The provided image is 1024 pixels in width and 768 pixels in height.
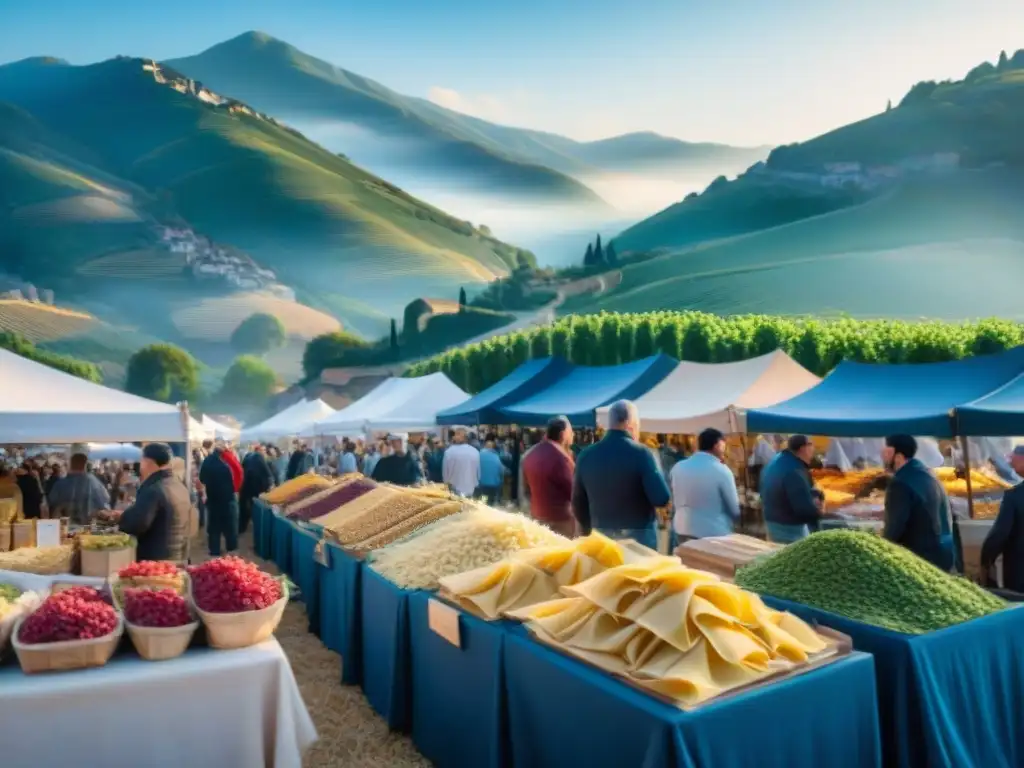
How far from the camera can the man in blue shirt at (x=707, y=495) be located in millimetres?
4898

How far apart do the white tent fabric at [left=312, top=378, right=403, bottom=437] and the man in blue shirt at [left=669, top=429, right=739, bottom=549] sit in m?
8.97

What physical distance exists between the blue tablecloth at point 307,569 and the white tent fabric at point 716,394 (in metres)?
3.44

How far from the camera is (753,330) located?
66.6 feet

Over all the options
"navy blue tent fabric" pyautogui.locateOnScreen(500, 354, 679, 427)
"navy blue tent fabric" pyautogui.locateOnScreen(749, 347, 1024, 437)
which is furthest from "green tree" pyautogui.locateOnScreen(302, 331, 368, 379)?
"navy blue tent fabric" pyautogui.locateOnScreen(749, 347, 1024, 437)

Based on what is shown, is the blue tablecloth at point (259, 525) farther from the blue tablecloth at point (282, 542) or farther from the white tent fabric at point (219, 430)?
the white tent fabric at point (219, 430)

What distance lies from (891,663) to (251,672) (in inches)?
80.9

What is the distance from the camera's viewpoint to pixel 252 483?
11.2m

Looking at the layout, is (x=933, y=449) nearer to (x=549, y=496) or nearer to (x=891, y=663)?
(x=549, y=496)

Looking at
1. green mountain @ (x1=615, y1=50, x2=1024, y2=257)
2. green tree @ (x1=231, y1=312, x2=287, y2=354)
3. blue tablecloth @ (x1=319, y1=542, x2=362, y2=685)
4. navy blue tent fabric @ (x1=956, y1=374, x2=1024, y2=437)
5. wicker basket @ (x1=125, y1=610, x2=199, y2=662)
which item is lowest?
blue tablecloth @ (x1=319, y1=542, x2=362, y2=685)

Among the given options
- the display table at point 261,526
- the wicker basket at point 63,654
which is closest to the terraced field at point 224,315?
the display table at point 261,526

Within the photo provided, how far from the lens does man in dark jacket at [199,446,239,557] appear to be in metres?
8.62

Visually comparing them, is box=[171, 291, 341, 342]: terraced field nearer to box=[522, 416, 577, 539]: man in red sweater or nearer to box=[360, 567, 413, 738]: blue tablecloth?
box=[522, 416, 577, 539]: man in red sweater

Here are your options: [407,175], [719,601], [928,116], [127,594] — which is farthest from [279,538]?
[407,175]

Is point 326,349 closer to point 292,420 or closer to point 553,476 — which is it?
point 292,420
